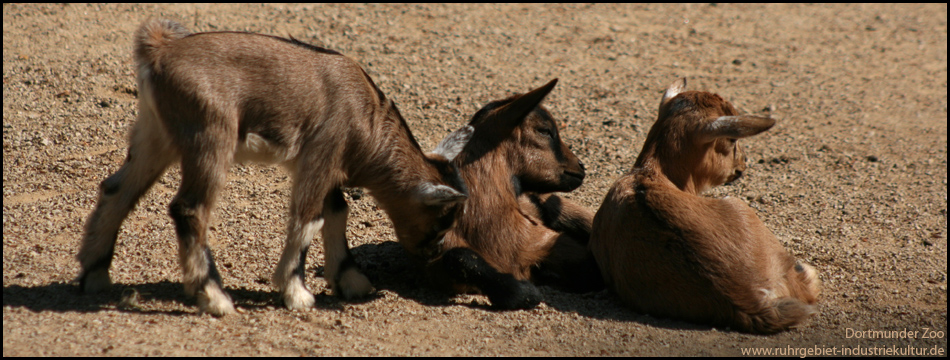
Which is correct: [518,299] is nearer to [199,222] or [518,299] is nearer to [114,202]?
[199,222]

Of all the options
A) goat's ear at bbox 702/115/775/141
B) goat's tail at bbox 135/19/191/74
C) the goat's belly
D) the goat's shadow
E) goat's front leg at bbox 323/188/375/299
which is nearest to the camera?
goat's tail at bbox 135/19/191/74

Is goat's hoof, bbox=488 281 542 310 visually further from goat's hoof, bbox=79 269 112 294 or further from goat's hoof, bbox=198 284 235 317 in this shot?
goat's hoof, bbox=79 269 112 294

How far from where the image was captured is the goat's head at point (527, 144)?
6016mm

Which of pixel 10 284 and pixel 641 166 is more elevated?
pixel 641 166

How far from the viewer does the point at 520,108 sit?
5.92 meters

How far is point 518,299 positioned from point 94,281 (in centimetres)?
275

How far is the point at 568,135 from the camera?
8.79 m

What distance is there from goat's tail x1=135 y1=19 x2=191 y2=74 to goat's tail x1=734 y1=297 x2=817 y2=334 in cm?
393

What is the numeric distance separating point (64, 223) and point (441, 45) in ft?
18.8

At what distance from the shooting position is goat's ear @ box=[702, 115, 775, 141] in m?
5.63

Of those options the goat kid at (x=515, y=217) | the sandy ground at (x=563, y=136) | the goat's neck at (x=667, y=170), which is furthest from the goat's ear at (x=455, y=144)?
the goat's neck at (x=667, y=170)

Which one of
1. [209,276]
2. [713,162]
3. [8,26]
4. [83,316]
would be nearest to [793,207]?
[713,162]

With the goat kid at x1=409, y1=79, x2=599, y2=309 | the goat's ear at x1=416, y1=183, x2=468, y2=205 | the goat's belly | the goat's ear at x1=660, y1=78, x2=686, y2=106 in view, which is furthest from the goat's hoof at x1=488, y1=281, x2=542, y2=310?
the goat's ear at x1=660, y1=78, x2=686, y2=106

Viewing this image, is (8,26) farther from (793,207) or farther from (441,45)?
(793,207)
